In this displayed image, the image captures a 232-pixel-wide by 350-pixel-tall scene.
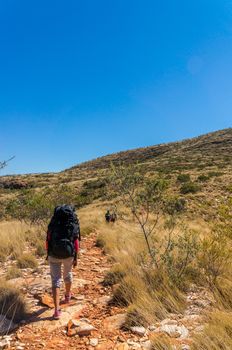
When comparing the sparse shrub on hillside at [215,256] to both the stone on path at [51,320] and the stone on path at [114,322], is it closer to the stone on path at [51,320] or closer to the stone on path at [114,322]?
the stone on path at [114,322]

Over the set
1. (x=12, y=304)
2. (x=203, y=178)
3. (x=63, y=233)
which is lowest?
(x=12, y=304)

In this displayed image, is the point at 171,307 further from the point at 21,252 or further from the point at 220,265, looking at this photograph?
the point at 21,252

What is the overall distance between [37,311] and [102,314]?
1.18m

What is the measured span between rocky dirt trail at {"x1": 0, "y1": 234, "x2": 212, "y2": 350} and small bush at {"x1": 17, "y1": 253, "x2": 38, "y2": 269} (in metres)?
1.28

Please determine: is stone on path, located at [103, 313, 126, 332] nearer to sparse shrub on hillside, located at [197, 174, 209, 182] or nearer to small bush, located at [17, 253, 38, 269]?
small bush, located at [17, 253, 38, 269]

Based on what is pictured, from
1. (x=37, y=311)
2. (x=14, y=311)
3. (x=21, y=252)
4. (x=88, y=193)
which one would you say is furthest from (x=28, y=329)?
(x=88, y=193)

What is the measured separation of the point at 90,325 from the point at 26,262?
12.6 ft

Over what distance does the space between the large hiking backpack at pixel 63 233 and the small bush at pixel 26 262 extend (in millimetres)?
2992

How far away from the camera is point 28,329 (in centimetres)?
489

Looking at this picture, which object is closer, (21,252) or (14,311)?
(14,311)

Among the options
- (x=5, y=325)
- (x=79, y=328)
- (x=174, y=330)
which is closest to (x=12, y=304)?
(x=5, y=325)

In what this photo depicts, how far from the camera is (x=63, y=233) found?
18.5 feet

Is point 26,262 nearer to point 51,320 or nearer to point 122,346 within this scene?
point 51,320

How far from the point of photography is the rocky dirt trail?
4356 millimetres
